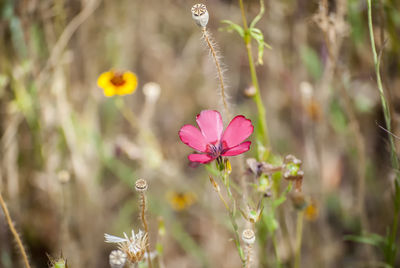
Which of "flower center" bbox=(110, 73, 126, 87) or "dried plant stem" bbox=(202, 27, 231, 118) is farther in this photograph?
"flower center" bbox=(110, 73, 126, 87)

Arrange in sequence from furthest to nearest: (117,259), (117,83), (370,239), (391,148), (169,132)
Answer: (169,132) < (117,83) < (370,239) < (391,148) < (117,259)

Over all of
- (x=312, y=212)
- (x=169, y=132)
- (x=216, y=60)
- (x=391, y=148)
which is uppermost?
(x=216, y=60)

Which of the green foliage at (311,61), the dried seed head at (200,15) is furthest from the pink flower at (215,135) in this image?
the green foliage at (311,61)

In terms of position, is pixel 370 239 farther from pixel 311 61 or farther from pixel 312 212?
pixel 311 61

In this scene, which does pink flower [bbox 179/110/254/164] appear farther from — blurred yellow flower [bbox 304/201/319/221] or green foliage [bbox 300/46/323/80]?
green foliage [bbox 300/46/323/80]

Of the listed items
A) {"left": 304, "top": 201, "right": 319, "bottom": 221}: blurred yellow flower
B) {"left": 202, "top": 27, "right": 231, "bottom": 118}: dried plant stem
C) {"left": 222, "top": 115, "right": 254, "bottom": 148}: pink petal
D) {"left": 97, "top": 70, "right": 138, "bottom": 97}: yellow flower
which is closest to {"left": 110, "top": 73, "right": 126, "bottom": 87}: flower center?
{"left": 97, "top": 70, "right": 138, "bottom": 97}: yellow flower

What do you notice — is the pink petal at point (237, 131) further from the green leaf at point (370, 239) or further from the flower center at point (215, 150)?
the green leaf at point (370, 239)

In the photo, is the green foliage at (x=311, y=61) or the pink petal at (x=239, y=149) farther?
the green foliage at (x=311, y=61)

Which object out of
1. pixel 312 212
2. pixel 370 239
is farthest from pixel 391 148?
pixel 312 212
